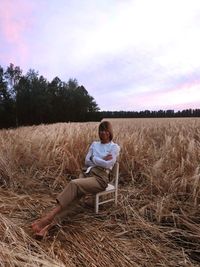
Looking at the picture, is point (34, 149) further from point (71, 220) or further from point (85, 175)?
point (71, 220)

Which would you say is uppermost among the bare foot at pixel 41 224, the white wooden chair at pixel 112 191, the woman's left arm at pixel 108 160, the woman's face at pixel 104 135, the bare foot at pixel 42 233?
the woman's face at pixel 104 135

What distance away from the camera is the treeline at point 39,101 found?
24.3 m

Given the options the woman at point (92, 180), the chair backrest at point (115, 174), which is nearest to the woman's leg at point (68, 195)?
the woman at point (92, 180)

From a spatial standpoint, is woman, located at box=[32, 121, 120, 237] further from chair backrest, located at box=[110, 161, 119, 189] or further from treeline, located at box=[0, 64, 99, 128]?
treeline, located at box=[0, 64, 99, 128]

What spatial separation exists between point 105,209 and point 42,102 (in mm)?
21990

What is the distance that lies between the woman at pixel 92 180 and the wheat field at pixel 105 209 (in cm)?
11

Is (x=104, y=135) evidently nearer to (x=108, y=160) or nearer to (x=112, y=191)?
(x=108, y=160)

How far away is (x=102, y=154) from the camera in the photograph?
375 cm

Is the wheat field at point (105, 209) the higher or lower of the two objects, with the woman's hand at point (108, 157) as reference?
lower

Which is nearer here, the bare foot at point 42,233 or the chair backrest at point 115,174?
the bare foot at point 42,233

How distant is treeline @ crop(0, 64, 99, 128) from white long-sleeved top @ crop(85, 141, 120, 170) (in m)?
18.9

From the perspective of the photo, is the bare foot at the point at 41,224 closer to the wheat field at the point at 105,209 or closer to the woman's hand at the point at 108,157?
the wheat field at the point at 105,209

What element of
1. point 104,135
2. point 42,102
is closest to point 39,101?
point 42,102

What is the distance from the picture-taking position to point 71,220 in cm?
344
